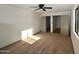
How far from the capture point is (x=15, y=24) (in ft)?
7.75

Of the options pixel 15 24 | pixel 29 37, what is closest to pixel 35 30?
pixel 29 37

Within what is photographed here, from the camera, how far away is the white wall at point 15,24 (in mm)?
2279

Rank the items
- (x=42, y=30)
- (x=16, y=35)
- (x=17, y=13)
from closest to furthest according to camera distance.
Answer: (x=42, y=30)
(x=17, y=13)
(x=16, y=35)

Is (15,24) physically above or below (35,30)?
above

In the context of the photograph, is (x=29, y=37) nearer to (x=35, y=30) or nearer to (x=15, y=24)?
(x=35, y=30)

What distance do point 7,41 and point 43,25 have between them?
1.13 m

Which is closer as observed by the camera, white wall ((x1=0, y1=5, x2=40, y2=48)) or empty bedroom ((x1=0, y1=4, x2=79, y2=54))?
A: empty bedroom ((x1=0, y1=4, x2=79, y2=54))

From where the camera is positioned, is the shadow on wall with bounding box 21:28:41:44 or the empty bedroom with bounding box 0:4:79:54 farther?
the shadow on wall with bounding box 21:28:41:44

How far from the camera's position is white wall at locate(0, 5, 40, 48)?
2.28 metres

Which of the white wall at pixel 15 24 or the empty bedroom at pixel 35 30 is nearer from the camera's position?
the empty bedroom at pixel 35 30
